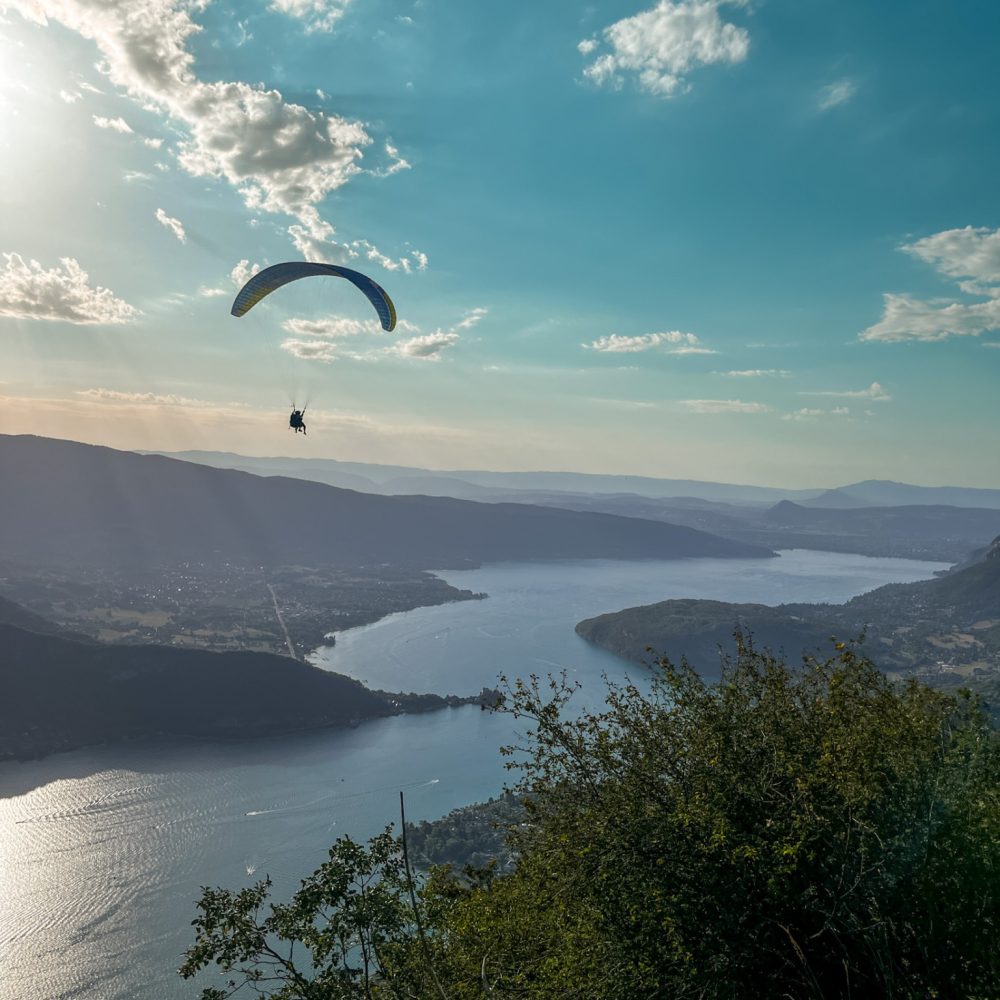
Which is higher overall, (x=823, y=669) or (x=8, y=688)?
(x=823, y=669)

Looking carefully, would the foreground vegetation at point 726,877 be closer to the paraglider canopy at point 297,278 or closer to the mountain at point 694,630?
the paraglider canopy at point 297,278

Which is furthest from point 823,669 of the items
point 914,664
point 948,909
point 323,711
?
point 914,664

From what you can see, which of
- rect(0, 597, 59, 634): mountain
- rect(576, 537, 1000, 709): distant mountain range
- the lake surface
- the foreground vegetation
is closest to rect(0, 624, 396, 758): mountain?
the lake surface

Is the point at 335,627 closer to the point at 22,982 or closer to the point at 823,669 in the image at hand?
the point at 22,982

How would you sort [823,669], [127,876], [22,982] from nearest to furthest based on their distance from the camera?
[823,669] → [22,982] → [127,876]

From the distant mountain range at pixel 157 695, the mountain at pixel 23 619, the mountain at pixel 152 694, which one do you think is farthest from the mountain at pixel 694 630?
the mountain at pixel 23 619

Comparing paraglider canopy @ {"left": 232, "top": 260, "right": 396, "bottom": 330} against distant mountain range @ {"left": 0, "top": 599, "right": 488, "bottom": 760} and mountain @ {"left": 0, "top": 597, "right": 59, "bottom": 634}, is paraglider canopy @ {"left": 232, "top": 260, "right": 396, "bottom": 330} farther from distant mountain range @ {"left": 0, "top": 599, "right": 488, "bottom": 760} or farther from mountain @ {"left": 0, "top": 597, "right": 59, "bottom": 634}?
mountain @ {"left": 0, "top": 597, "right": 59, "bottom": 634}
